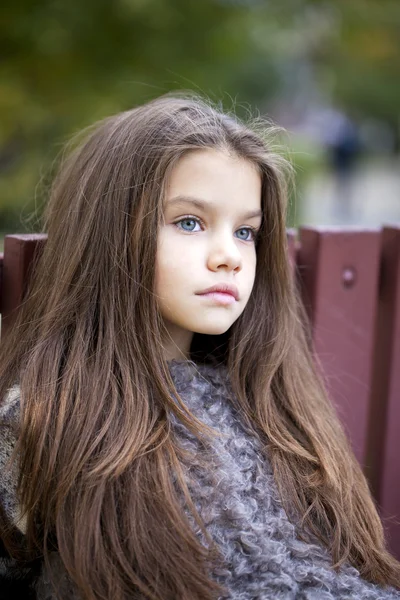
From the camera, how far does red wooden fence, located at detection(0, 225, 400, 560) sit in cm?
233

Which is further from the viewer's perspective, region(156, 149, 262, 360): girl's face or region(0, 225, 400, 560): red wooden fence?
region(0, 225, 400, 560): red wooden fence

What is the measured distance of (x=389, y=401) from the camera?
8.11 ft

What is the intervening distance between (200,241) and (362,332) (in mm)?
912

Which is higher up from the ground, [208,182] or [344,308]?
[208,182]

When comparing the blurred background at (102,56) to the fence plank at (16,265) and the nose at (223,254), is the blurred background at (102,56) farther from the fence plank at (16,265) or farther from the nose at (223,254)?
the nose at (223,254)

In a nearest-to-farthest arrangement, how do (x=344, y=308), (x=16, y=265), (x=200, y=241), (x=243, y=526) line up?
(x=243, y=526) < (x=200, y=241) < (x=16, y=265) < (x=344, y=308)

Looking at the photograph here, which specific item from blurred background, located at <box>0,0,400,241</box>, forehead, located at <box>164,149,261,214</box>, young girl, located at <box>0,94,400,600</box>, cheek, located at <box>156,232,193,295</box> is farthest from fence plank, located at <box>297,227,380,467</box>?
blurred background, located at <box>0,0,400,241</box>

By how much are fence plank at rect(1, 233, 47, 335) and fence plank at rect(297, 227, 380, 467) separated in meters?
0.76

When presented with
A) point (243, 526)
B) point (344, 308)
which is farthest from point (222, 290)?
point (344, 308)

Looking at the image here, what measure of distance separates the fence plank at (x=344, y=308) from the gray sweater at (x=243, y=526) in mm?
631

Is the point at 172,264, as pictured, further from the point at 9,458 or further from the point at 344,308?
the point at 344,308

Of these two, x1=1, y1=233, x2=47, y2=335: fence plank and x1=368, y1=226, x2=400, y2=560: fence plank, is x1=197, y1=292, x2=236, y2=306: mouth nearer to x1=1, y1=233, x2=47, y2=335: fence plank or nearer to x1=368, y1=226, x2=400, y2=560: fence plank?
x1=1, y1=233, x2=47, y2=335: fence plank

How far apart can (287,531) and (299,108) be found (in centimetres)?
2155

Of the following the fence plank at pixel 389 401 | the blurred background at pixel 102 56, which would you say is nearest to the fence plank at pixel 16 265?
the fence plank at pixel 389 401
